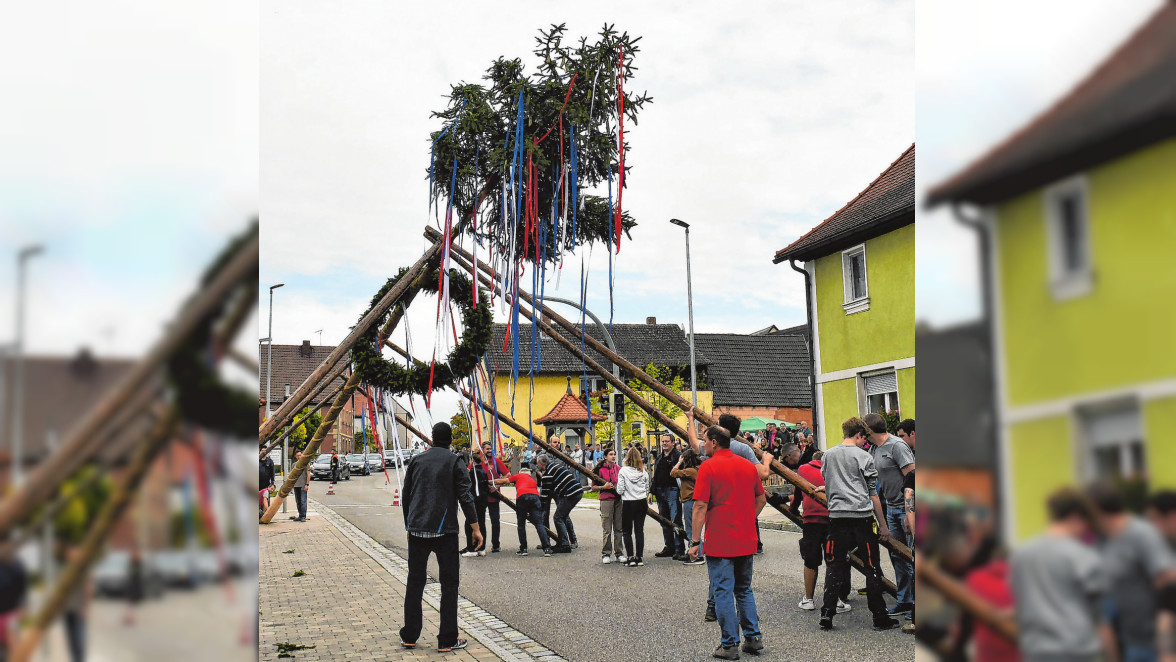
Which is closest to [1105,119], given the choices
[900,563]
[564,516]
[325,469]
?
[900,563]

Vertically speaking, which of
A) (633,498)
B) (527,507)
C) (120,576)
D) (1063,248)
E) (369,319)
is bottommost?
(527,507)

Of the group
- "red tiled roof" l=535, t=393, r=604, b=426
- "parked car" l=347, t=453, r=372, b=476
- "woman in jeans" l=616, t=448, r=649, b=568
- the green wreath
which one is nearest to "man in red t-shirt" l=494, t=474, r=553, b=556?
"woman in jeans" l=616, t=448, r=649, b=568

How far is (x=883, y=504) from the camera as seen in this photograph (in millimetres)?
8531

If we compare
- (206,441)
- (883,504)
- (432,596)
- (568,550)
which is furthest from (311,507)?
(206,441)

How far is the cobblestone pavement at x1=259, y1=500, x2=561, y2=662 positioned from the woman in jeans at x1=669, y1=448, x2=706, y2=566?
2.65 metres

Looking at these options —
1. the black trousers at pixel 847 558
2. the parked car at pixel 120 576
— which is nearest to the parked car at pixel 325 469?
the black trousers at pixel 847 558

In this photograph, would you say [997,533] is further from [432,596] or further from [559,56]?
[432,596]

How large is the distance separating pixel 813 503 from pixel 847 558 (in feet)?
3.29

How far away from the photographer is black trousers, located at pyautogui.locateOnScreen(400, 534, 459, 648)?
758 centimetres

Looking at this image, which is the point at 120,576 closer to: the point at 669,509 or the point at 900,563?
the point at 900,563

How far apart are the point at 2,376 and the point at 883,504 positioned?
856 cm

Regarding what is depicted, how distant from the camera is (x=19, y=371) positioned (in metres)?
0.80

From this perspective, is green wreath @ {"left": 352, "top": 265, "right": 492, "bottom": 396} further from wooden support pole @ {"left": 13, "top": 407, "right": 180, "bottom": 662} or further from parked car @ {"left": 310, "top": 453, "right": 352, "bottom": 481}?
parked car @ {"left": 310, "top": 453, "right": 352, "bottom": 481}

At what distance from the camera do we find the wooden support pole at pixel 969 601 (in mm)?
573
